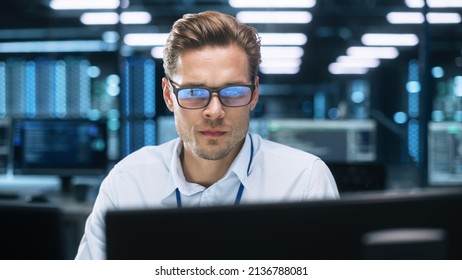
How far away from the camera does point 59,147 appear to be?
10.3ft

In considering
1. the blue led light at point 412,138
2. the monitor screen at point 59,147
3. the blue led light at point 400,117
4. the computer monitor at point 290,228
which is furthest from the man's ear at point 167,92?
the blue led light at point 400,117

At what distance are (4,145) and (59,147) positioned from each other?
1.16 ft

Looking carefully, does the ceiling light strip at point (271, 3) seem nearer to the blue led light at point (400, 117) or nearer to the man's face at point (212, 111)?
the blue led light at point (400, 117)

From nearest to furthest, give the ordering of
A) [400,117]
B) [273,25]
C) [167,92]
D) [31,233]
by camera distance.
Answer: [31,233] → [167,92] → [400,117] → [273,25]

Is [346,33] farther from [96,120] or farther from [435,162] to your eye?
[96,120]

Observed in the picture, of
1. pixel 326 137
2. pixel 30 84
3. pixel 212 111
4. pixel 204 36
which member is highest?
pixel 30 84

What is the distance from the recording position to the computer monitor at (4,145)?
3178mm

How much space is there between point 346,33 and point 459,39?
Answer: 162 centimetres

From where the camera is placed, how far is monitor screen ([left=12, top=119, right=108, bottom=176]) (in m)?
3.12

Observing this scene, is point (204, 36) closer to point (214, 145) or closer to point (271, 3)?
point (214, 145)

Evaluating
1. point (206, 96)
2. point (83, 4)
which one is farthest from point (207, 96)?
point (83, 4)

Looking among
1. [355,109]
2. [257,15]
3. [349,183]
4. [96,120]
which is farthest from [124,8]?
[355,109]

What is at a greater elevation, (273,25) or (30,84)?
(273,25)

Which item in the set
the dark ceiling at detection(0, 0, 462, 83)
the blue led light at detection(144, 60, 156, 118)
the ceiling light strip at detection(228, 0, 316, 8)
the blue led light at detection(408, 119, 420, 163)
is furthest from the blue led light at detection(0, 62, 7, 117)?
the blue led light at detection(408, 119, 420, 163)
